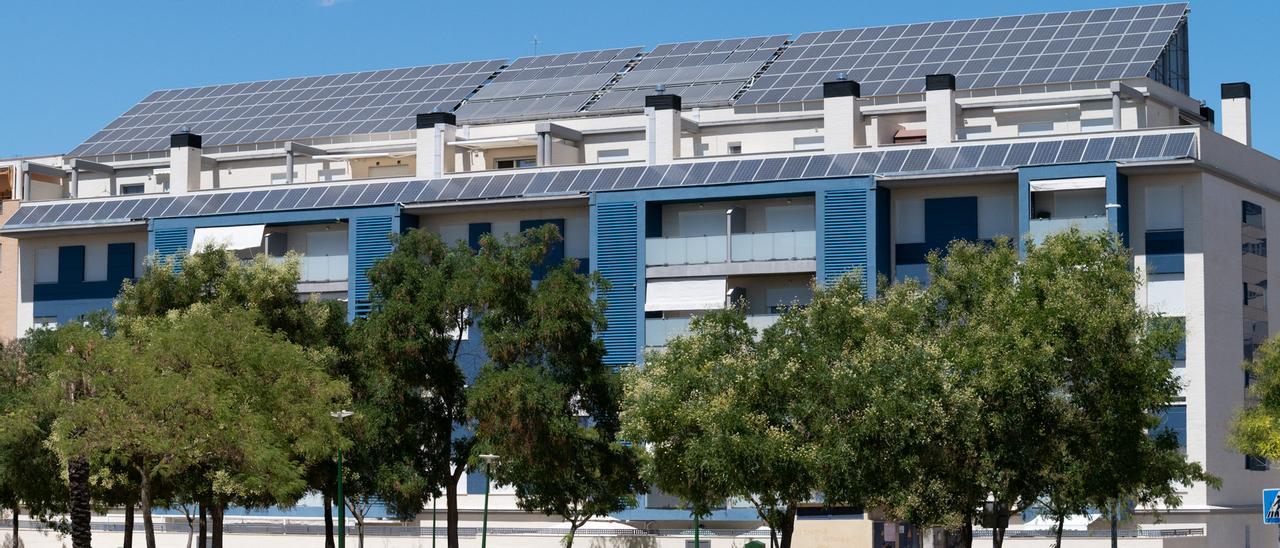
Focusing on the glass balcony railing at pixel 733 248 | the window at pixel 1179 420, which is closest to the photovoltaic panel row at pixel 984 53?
the glass balcony railing at pixel 733 248

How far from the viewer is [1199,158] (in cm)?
5597

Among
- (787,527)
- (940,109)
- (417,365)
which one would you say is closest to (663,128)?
(940,109)

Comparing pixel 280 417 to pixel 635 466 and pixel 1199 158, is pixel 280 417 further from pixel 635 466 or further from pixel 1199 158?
pixel 1199 158

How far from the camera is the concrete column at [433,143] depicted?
6688 centimetres

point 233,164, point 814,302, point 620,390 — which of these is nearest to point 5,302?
point 233,164

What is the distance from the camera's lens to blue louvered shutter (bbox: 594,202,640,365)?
62.1 meters

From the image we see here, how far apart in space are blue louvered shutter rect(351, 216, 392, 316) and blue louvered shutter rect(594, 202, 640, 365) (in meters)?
7.54

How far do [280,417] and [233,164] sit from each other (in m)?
31.5

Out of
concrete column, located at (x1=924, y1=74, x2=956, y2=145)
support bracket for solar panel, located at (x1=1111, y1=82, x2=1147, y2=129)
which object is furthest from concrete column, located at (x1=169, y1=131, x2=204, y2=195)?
support bracket for solar panel, located at (x1=1111, y1=82, x2=1147, y2=129)

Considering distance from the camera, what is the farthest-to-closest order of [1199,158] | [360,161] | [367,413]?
[360,161]
[1199,158]
[367,413]

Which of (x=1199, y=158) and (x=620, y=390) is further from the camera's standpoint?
(x=1199, y=158)

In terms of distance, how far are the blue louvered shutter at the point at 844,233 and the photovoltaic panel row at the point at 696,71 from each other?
8590mm

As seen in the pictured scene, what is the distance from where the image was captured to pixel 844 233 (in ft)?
195

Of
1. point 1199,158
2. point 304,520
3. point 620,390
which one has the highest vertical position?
point 1199,158
